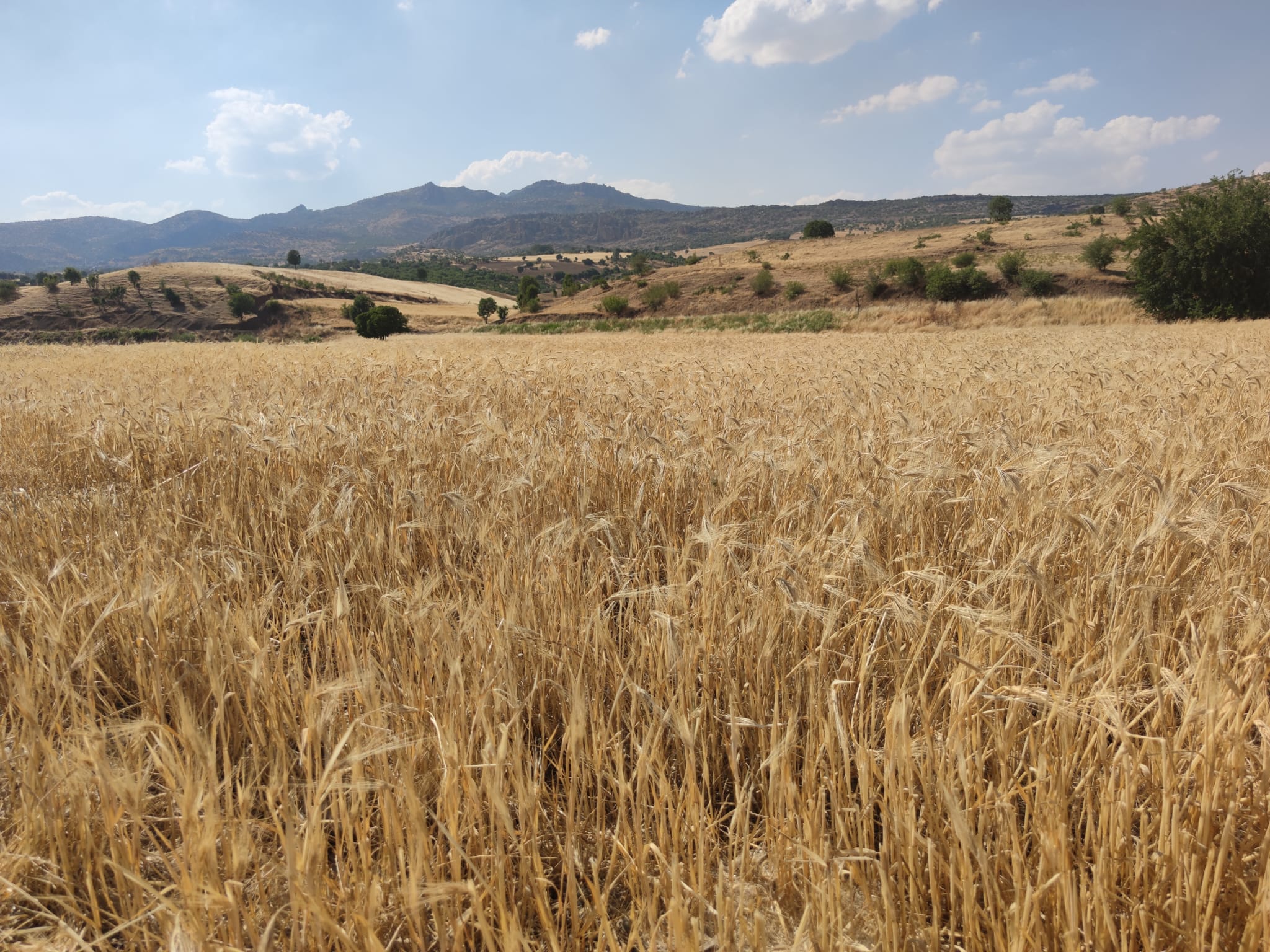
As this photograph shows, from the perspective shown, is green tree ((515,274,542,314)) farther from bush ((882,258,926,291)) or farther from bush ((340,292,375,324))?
bush ((882,258,926,291))

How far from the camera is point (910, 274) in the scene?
45.2 metres

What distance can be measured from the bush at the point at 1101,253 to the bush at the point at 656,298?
29.9m

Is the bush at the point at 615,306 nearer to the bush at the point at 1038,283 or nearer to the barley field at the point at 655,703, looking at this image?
the bush at the point at 1038,283

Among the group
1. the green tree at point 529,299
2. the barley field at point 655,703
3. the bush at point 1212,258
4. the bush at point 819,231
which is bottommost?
the barley field at point 655,703

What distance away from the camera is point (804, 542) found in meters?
2.30

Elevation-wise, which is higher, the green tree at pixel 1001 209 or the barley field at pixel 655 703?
the green tree at pixel 1001 209

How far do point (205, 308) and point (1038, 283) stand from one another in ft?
304

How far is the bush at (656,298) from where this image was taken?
177 feet

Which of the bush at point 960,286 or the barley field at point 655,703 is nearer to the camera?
the barley field at point 655,703

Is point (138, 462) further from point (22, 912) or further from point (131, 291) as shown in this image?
point (131, 291)

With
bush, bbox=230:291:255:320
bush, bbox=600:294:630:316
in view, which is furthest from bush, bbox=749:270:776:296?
bush, bbox=230:291:255:320

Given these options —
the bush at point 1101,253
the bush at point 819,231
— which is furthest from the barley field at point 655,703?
the bush at point 819,231

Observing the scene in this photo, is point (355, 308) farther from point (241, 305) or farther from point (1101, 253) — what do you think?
point (1101, 253)

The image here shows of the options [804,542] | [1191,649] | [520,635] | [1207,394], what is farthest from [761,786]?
[1207,394]
